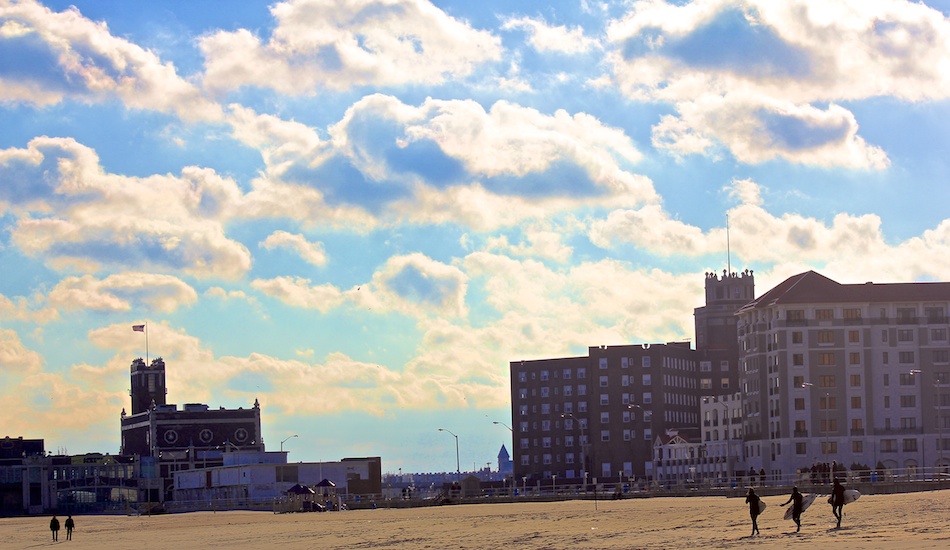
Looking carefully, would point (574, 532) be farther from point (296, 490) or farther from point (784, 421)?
point (784, 421)

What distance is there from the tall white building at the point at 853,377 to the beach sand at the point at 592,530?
66328mm

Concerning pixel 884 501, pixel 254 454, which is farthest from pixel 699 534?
pixel 254 454

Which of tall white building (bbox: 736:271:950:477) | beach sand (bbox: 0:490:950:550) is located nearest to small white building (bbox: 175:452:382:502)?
tall white building (bbox: 736:271:950:477)

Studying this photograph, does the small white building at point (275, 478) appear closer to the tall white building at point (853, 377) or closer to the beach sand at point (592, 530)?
the tall white building at point (853, 377)

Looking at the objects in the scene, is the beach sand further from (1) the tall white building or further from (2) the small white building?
(2) the small white building

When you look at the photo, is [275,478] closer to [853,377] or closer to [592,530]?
[853,377]

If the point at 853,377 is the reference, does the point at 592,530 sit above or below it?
below

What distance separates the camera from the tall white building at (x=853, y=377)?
155125mm

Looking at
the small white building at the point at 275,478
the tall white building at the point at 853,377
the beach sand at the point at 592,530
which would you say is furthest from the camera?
the small white building at the point at 275,478

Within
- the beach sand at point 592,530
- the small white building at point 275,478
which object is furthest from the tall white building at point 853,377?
the beach sand at point 592,530

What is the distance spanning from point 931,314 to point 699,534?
369 feet

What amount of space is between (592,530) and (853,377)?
99133 millimetres

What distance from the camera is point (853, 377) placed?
157750mm

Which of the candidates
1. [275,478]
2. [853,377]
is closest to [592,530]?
[853,377]
